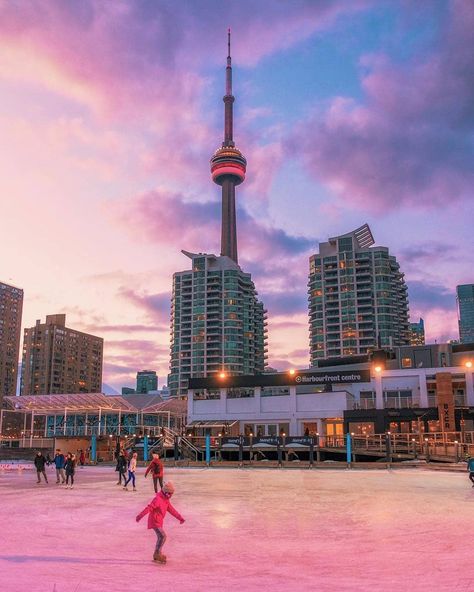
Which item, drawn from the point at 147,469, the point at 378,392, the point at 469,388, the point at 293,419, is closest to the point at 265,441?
the point at 293,419

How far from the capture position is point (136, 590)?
888 cm

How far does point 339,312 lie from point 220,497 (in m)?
177

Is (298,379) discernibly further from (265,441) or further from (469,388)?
(469,388)

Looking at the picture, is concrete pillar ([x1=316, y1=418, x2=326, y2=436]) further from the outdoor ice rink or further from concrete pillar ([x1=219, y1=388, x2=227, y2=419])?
the outdoor ice rink

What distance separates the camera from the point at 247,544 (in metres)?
12.7

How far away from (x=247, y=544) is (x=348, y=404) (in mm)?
62410

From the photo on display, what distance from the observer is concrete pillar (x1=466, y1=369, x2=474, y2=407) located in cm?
6931

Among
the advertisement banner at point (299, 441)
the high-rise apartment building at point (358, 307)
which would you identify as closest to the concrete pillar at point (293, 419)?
the advertisement banner at point (299, 441)

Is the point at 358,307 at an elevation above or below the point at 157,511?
above

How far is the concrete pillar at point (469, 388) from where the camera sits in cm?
6931

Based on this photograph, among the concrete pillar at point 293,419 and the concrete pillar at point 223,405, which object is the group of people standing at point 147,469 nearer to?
the concrete pillar at point 293,419

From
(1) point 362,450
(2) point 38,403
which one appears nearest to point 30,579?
(1) point 362,450

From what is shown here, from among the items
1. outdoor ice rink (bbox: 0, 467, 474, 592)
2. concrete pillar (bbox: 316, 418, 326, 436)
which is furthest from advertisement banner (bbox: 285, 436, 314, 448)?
outdoor ice rink (bbox: 0, 467, 474, 592)

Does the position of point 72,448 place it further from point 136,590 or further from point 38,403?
point 136,590
